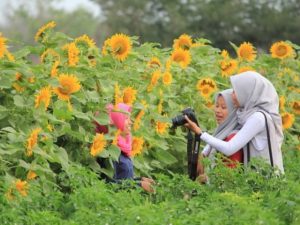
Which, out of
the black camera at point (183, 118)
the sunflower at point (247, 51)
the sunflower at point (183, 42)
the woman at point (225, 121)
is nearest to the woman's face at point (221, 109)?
the woman at point (225, 121)

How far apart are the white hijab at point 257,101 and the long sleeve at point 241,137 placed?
0.19 ft

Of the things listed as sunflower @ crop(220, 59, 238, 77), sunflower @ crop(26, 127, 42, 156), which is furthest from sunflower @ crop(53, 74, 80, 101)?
sunflower @ crop(220, 59, 238, 77)

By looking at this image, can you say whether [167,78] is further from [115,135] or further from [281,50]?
[281,50]

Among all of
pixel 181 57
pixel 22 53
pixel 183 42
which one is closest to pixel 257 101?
pixel 22 53

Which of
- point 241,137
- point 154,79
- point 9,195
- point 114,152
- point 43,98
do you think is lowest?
point 9,195

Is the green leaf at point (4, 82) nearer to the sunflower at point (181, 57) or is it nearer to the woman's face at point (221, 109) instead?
the woman's face at point (221, 109)

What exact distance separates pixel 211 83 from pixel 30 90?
1.94 meters

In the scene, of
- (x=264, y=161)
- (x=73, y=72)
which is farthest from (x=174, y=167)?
(x=264, y=161)

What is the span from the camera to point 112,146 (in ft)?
18.8

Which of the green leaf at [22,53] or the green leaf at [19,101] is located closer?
the green leaf at [19,101]

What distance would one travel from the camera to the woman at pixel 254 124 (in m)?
5.86

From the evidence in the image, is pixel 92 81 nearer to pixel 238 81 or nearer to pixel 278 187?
pixel 238 81

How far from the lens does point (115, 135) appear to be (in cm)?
577

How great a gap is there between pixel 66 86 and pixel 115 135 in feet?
1.42
